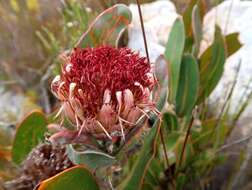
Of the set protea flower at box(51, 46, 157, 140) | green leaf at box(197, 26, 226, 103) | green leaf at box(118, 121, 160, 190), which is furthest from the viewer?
green leaf at box(197, 26, 226, 103)

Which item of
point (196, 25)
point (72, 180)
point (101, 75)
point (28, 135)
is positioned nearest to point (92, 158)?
point (72, 180)

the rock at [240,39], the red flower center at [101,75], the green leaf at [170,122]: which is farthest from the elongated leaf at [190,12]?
the red flower center at [101,75]

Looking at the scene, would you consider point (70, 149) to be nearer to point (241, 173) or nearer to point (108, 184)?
point (108, 184)

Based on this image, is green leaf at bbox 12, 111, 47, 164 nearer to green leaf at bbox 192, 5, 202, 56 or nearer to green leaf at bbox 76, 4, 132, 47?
green leaf at bbox 76, 4, 132, 47

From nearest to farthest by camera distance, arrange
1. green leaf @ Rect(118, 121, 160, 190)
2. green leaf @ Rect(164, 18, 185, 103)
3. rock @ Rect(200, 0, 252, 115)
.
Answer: green leaf @ Rect(118, 121, 160, 190)
green leaf @ Rect(164, 18, 185, 103)
rock @ Rect(200, 0, 252, 115)

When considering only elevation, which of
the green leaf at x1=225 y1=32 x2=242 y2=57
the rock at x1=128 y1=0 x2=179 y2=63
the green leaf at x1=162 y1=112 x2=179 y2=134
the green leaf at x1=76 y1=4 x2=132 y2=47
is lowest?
the green leaf at x1=162 y1=112 x2=179 y2=134

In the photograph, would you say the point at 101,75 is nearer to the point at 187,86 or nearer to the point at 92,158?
the point at 92,158

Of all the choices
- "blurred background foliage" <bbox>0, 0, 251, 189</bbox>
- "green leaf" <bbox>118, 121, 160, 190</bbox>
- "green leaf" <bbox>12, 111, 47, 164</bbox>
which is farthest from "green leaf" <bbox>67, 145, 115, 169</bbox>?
"blurred background foliage" <bbox>0, 0, 251, 189</bbox>
